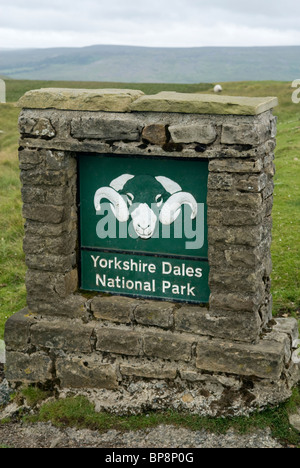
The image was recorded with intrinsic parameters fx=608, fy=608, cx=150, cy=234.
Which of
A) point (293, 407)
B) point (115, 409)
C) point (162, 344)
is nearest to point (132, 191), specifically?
point (162, 344)

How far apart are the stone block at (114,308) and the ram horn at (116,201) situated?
0.83m

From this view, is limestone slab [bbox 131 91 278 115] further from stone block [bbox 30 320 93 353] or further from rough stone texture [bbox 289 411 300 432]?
rough stone texture [bbox 289 411 300 432]

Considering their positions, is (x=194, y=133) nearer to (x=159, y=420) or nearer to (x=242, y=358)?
(x=242, y=358)

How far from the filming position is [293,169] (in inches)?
620

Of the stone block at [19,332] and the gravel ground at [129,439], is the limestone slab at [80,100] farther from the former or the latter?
the gravel ground at [129,439]

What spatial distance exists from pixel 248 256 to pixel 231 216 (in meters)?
0.41

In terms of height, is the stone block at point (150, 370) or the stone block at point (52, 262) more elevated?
the stone block at point (52, 262)

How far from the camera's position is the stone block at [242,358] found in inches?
227

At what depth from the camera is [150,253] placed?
6.19 meters

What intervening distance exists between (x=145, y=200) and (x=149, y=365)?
1.67 metres

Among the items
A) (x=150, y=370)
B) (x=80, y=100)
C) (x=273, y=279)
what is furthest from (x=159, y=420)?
(x=273, y=279)

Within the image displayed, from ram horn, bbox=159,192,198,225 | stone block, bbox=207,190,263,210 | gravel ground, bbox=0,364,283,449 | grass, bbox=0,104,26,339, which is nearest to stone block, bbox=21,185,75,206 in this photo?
ram horn, bbox=159,192,198,225

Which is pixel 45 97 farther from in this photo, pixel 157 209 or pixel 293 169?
pixel 293 169

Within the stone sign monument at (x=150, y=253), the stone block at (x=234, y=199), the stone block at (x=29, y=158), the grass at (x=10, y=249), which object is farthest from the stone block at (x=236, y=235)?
A: the grass at (x=10, y=249)
